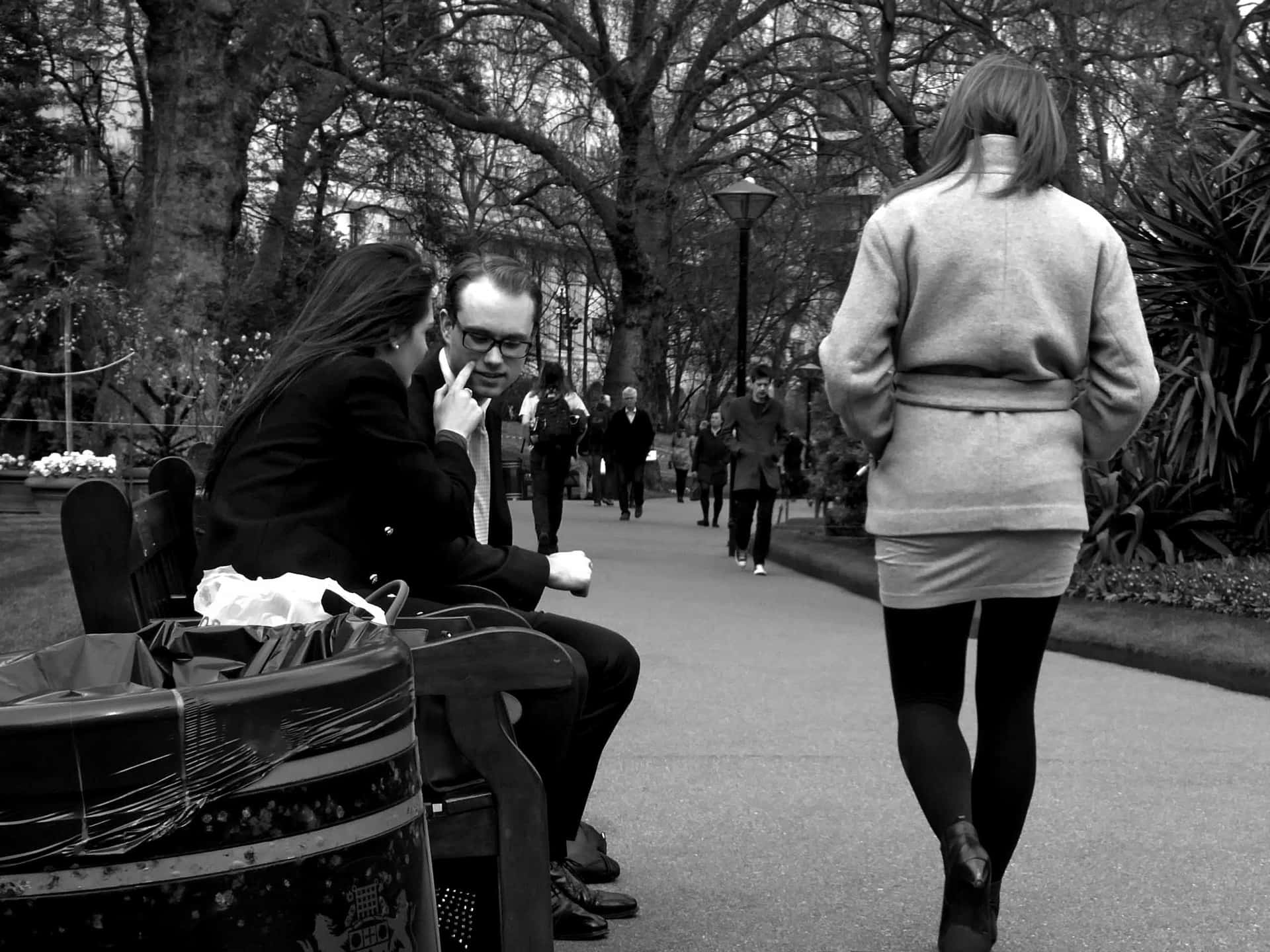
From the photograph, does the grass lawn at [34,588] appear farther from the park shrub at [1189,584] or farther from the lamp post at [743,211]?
the lamp post at [743,211]

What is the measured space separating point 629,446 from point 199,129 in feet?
28.9

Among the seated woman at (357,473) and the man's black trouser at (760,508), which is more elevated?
the seated woman at (357,473)

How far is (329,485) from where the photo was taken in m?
3.33

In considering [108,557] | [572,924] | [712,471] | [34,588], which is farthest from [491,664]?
[712,471]

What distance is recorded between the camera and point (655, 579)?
14.3m

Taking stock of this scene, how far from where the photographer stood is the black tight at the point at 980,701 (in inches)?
139

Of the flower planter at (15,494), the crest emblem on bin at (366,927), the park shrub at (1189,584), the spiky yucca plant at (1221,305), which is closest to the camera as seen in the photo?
the crest emblem on bin at (366,927)

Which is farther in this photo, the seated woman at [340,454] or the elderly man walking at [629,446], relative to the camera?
the elderly man walking at [629,446]

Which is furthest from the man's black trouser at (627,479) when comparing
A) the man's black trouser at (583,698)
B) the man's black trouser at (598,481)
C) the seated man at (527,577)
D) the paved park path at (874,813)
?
the man's black trouser at (583,698)

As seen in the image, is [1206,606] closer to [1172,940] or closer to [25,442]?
[1172,940]

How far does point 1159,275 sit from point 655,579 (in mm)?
4808

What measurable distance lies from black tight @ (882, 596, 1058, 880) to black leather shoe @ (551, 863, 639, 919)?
91 centimetres

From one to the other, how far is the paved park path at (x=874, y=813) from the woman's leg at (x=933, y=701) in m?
0.62

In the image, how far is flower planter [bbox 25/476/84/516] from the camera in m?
14.7
